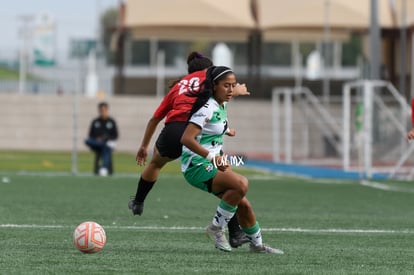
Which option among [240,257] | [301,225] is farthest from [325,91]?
[240,257]

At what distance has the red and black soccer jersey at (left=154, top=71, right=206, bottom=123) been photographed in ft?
42.2

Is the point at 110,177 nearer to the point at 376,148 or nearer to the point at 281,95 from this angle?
the point at 376,148

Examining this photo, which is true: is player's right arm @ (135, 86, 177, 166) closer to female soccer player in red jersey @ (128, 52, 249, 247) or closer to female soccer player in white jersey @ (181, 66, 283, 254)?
female soccer player in red jersey @ (128, 52, 249, 247)

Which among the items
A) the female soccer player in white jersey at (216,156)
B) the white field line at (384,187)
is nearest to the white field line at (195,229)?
the female soccer player in white jersey at (216,156)

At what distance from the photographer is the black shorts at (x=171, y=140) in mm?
13523

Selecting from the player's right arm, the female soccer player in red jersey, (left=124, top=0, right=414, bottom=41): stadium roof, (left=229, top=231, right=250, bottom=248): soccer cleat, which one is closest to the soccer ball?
(left=229, top=231, right=250, bottom=248): soccer cleat

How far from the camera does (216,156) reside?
10.8 metres

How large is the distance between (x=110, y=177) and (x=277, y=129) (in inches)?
614

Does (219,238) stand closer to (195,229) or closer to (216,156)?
(216,156)

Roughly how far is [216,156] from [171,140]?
2.90 meters

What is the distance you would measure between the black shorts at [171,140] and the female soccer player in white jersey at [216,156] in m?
2.05

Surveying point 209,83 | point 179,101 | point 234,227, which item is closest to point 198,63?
point 179,101

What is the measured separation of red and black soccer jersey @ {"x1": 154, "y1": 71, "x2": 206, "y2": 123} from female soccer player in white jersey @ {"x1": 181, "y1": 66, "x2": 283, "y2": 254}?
58.0 inches

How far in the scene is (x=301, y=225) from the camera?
A: 49.2ft
